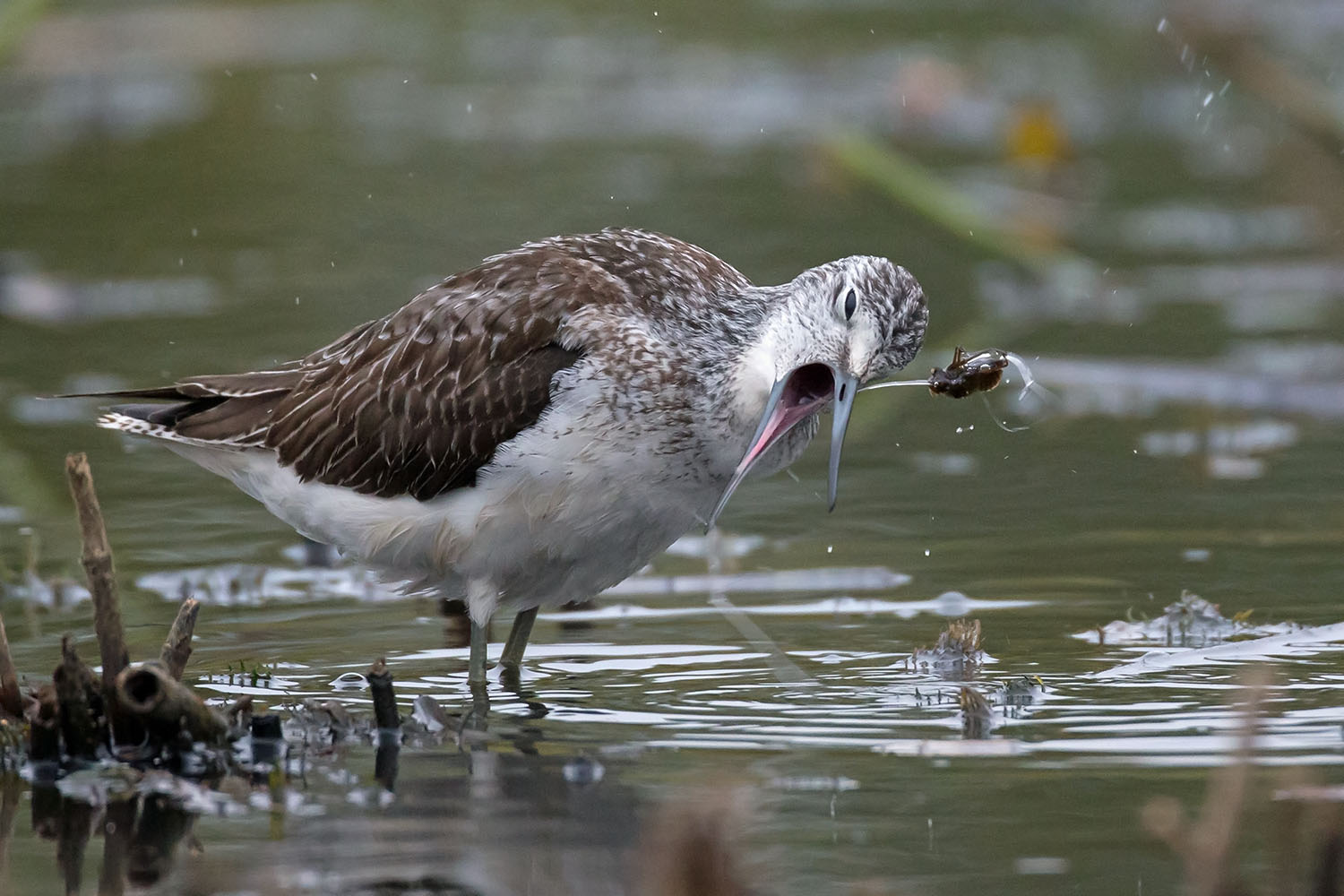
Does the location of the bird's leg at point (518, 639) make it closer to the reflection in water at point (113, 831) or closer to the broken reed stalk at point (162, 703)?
the broken reed stalk at point (162, 703)

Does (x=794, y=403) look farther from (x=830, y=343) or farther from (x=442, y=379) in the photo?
(x=442, y=379)

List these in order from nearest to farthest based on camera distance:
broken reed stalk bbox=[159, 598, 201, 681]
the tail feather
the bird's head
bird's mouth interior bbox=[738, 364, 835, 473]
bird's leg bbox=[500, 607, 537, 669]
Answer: broken reed stalk bbox=[159, 598, 201, 681], bird's mouth interior bbox=[738, 364, 835, 473], the bird's head, bird's leg bbox=[500, 607, 537, 669], the tail feather

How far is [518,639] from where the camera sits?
7.64 metres

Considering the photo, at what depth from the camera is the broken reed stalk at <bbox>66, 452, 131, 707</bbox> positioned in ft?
19.9

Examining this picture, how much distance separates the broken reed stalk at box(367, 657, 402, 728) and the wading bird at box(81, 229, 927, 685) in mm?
813

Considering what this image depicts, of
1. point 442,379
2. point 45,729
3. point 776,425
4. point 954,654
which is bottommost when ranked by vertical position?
point 45,729

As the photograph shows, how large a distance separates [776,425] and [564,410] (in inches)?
28.2

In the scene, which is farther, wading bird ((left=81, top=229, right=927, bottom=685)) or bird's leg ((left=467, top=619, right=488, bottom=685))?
bird's leg ((left=467, top=619, right=488, bottom=685))

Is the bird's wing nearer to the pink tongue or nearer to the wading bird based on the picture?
the wading bird

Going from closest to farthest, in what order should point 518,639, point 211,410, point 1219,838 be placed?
point 1219,838 < point 518,639 < point 211,410

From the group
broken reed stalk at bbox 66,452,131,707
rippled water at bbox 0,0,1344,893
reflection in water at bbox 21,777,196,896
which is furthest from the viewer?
broken reed stalk at bbox 66,452,131,707

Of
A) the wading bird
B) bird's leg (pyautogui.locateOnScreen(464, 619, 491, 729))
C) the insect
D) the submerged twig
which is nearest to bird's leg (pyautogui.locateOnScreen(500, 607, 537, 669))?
the wading bird

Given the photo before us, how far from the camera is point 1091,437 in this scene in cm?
1065

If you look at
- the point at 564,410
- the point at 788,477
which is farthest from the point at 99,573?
the point at 788,477
